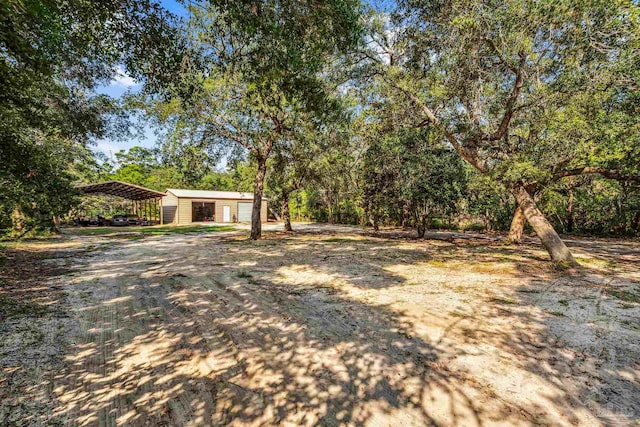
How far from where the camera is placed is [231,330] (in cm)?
341

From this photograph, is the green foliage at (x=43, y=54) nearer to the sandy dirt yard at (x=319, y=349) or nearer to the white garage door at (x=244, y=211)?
the sandy dirt yard at (x=319, y=349)

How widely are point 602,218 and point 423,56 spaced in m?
13.0

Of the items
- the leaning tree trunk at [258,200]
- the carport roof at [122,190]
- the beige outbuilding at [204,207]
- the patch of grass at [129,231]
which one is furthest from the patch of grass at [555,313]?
the beige outbuilding at [204,207]

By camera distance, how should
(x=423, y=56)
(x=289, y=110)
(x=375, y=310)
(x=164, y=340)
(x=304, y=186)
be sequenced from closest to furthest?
(x=164, y=340) < (x=375, y=310) < (x=423, y=56) < (x=289, y=110) < (x=304, y=186)

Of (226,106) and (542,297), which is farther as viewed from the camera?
(226,106)

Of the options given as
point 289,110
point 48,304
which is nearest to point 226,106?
point 289,110

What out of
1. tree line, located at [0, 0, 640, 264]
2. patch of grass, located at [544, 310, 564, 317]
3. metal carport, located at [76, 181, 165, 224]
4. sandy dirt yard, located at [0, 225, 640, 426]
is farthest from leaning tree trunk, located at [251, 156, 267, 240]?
metal carport, located at [76, 181, 165, 224]

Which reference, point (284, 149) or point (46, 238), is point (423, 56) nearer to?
point (284, 149)

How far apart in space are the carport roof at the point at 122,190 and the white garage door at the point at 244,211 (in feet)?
24.7

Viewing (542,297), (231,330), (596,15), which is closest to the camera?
(231,330)

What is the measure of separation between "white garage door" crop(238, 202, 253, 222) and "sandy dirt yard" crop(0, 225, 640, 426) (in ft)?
76.1

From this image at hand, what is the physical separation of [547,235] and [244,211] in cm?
2601

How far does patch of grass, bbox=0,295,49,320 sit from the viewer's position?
3736mm

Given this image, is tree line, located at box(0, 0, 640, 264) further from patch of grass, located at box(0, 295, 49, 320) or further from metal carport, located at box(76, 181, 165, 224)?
metal carport, located at box(76, 181, 165, 224)
